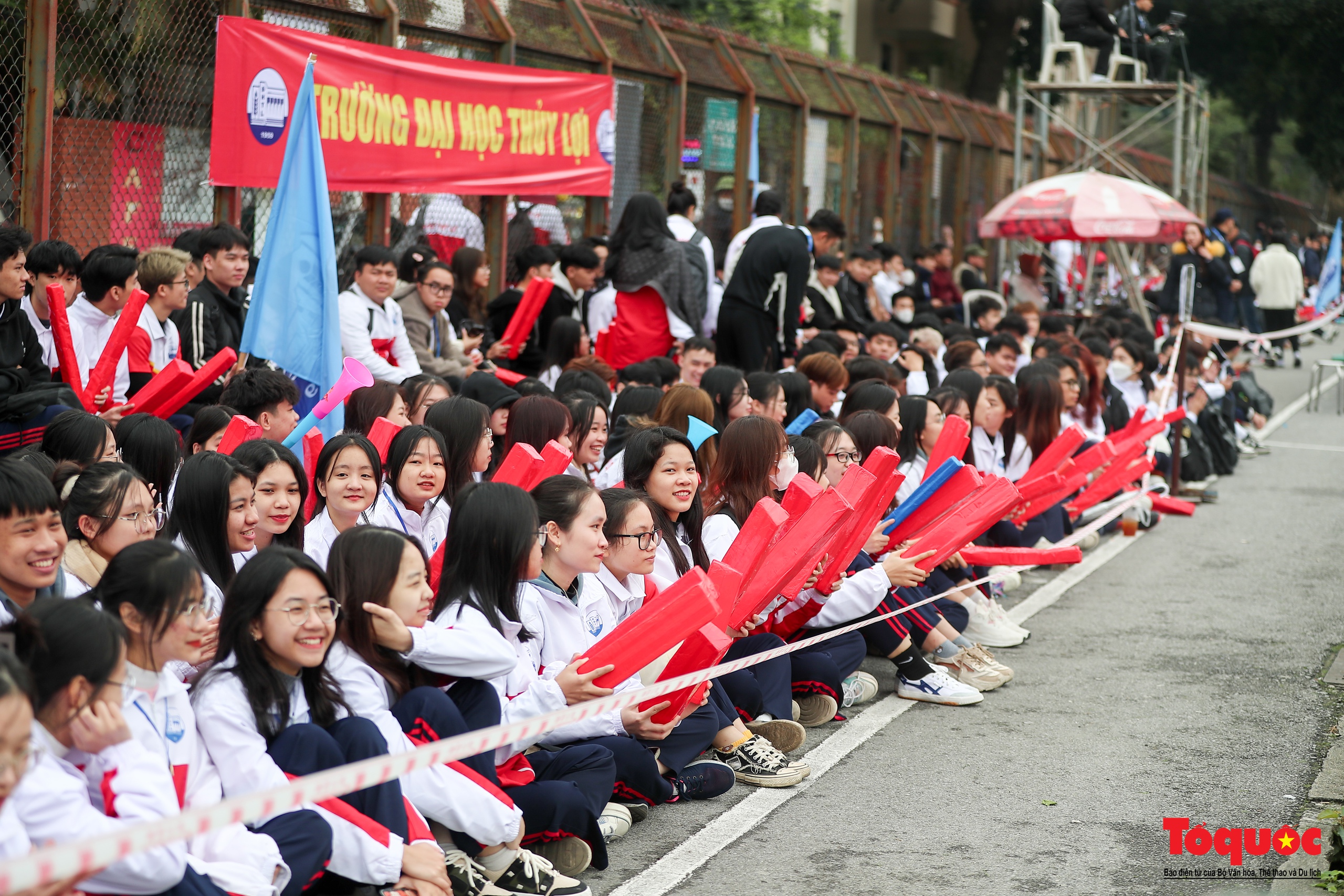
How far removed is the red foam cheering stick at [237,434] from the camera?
4.76 m

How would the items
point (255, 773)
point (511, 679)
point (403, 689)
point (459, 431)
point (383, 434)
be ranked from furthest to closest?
1. point (459, 431)
2. point (383, 434)
3. point (511, 679)
4. point (403, 689)
5. point (255, 773)

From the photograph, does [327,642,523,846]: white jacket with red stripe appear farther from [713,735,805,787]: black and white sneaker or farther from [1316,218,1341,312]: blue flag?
[1316,218,1341,312]: blue flag

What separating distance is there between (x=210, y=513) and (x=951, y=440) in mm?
3208

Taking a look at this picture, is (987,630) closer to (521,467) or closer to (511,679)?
(521,467)

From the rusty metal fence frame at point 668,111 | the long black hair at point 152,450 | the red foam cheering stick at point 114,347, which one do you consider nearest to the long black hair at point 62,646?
the long black hair at point 152,450

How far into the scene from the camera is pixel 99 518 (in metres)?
3.82

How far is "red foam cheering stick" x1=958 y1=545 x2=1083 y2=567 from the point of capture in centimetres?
580

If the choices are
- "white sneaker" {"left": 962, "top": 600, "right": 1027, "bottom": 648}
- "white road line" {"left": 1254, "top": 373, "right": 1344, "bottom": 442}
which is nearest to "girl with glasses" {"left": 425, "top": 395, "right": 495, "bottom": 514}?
"white sneaker" {"left": 962, "top": 600, "right": 1027, "bottom": 648}

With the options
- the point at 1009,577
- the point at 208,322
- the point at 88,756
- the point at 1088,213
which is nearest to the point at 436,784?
the point at 88,756

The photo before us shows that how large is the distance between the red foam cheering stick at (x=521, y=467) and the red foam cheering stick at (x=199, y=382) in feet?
4.67

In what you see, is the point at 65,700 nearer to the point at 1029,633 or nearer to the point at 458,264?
the point at 1029,633

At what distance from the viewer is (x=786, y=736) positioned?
4910 millimetres

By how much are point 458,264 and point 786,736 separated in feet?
16.0

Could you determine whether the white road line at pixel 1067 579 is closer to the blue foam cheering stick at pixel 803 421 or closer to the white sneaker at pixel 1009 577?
the white sneaker at pixel 1009 577
